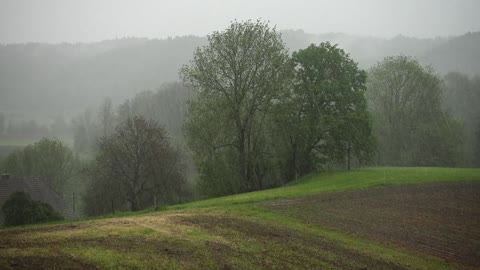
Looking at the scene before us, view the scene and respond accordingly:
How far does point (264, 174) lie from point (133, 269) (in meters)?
38.7

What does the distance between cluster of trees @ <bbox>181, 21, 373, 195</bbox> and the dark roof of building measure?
21.0 metres

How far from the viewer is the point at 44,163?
3194 inches

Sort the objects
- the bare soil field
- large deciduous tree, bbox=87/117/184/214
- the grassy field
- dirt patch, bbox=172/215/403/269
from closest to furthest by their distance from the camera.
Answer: the bare soil field, the grassy field, dirt patch, bbox=172/215/403/269, large deciduous tree, bbox=87/117/184/214

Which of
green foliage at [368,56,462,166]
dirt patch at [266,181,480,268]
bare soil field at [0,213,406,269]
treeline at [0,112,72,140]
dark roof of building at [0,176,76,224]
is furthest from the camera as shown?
treeline at [0,112,72,140]

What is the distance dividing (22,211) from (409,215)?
29.5 metres

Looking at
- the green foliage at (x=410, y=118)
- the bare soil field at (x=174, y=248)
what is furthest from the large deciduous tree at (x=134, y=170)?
the green foliage at (x=410, y=118)

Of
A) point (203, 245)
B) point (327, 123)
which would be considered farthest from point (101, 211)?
point (203, 245)

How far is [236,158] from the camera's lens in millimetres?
49344

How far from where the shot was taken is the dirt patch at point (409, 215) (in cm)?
2297

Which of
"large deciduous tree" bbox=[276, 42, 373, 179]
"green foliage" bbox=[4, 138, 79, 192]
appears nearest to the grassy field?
"large deciduous tree" bbox=[276, 42, 373, 179]

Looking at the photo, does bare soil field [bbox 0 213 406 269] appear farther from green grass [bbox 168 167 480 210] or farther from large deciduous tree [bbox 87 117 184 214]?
large deciduous tree [bbox 87 117 184 214]

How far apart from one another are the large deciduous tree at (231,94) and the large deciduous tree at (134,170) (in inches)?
288

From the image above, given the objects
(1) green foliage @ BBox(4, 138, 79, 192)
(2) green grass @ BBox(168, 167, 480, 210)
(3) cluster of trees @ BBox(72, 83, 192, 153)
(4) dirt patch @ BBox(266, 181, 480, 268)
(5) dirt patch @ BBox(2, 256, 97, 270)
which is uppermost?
(3) cluster of trees @ BBox(72, 83, 192, 153)

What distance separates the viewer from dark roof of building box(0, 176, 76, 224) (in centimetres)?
4878
